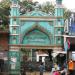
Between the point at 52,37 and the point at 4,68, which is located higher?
the point at 52,37

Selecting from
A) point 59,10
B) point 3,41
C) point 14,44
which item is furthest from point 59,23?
point 3,41

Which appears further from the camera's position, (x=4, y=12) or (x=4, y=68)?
(x=4, y=12)

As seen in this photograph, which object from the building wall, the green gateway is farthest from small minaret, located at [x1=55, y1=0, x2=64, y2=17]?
the building wall

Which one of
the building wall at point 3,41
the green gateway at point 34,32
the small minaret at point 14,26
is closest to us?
the green gateway at point 34,32

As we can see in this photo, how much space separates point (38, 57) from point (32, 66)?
19.8 metres

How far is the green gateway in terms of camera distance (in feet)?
111

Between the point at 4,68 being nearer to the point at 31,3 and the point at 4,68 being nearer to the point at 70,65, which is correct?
the point at 70,65

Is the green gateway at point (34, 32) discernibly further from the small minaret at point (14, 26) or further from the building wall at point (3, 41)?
the building wall at point (3, 41)

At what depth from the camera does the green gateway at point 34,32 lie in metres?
33.9

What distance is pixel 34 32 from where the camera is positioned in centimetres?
3419

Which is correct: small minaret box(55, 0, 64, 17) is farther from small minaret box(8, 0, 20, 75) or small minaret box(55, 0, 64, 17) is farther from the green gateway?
small minaret box(8, 0, 20, 75)

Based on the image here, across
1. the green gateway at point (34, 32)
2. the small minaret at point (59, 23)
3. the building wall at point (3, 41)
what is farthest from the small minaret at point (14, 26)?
the small minaret at point (59, 23)

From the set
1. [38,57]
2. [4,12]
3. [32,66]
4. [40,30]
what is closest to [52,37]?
[40,30]

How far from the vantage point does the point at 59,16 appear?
112 feet
